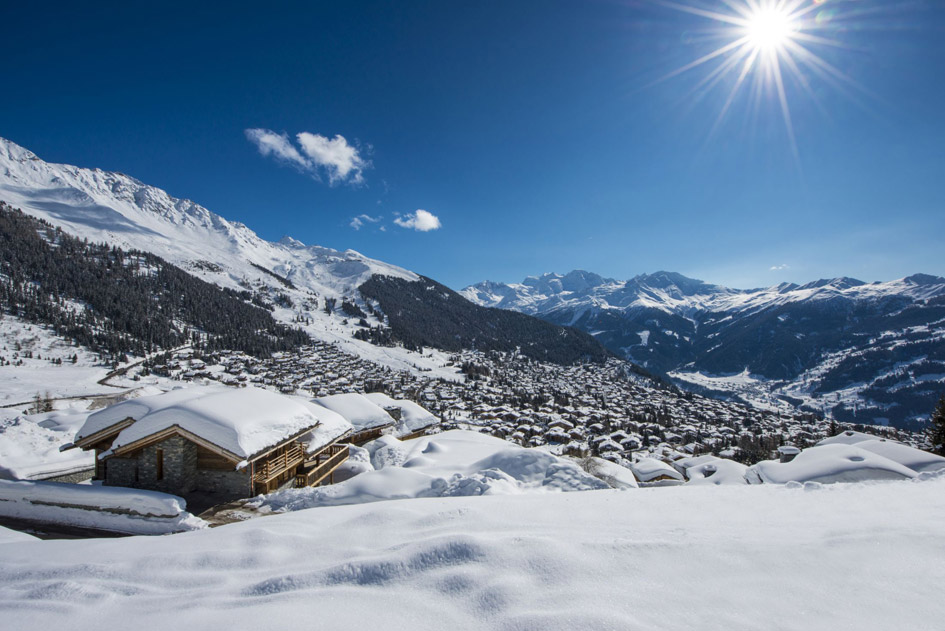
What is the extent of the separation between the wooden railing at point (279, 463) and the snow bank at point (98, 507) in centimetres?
294

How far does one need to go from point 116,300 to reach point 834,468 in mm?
161807

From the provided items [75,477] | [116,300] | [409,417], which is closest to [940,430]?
[409,417]

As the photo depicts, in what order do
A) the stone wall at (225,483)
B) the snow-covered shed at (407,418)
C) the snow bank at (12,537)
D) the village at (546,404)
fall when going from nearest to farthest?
1. the snow bank at (12,537)
2. the stone wall at (225,483)
3. the snow-covered shed at (407,418)
4. the village at (546,404)

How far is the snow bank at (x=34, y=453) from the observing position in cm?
1423

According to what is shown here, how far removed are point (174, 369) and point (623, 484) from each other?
344 ft

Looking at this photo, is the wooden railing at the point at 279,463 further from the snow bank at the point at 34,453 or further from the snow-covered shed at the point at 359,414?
the snow-covered shed at the point at 359,414

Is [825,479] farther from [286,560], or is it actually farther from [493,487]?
[286,560]

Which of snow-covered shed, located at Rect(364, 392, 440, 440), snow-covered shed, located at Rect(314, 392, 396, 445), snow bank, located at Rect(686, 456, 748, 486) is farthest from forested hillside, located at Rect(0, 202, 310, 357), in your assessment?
snow bank, located at Rect(686, 456, 748, 486)

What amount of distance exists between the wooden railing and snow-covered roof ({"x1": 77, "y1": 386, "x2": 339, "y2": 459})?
3.59 feet

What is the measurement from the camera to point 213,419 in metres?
12.0

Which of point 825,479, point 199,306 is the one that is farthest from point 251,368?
point 825,479

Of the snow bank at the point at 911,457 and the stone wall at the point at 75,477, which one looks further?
the stone wall at the point at 75,477

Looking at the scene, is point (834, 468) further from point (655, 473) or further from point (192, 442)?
point (192, 442)

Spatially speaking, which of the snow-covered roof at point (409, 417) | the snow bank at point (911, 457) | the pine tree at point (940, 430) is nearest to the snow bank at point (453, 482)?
the snow bank at point (911, 457)
